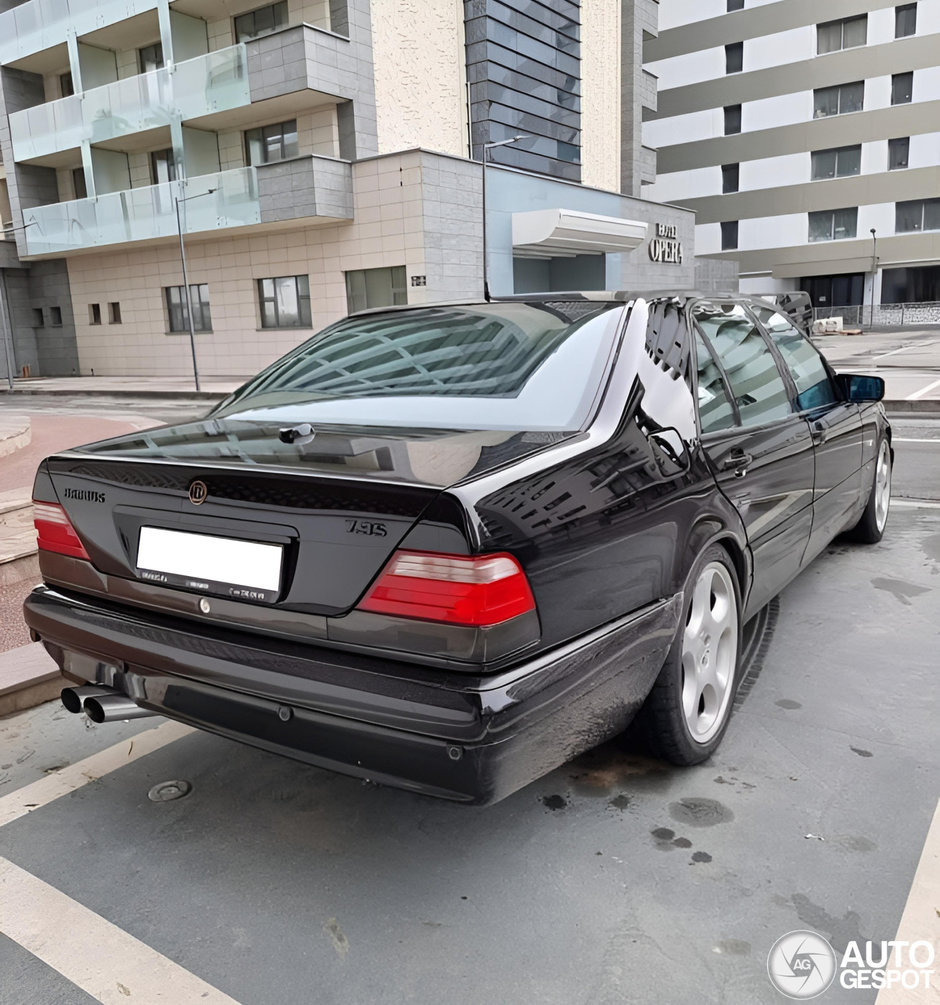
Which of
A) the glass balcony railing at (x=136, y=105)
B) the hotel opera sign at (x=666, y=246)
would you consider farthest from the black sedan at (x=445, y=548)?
the hotel opera sign at (x=666, y=246)

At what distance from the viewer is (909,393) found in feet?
43.1

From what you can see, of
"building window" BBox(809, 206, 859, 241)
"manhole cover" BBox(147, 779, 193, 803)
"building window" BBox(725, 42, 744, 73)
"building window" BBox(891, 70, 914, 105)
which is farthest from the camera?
"building window" BBox(725, 42, 744, 73)

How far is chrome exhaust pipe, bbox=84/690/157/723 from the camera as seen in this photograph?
93.6 inches

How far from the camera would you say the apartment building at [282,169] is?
22969 millimetres

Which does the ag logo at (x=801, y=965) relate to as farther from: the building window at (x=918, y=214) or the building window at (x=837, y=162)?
the building window at (x=837, y=162)

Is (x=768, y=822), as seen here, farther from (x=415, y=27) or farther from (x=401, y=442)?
(x=415, y=27)

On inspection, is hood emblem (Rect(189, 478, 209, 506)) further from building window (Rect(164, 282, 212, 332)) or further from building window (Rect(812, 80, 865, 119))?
building window (Rect(812, 80, 865, 119))

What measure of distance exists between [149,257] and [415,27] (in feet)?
36.5

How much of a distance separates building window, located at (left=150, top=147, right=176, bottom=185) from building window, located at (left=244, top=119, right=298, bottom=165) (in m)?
3.42

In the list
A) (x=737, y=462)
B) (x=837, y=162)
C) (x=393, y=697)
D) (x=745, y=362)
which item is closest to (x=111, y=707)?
(x=393, y=697)

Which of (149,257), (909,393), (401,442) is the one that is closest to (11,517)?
(401,442)

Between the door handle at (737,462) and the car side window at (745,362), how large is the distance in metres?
0.17

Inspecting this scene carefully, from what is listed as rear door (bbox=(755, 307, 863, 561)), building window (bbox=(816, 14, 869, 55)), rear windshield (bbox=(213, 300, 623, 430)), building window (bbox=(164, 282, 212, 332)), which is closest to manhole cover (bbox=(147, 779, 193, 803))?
rear windshield (bbox=(213, 300, 623, 430))

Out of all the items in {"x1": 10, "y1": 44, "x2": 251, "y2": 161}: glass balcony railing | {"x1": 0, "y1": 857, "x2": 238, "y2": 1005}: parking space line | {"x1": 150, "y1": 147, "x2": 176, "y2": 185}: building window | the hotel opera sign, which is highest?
{"x1": 10, "y1": 44, "x2": 251, "y2": 161}: glass balcony railing
